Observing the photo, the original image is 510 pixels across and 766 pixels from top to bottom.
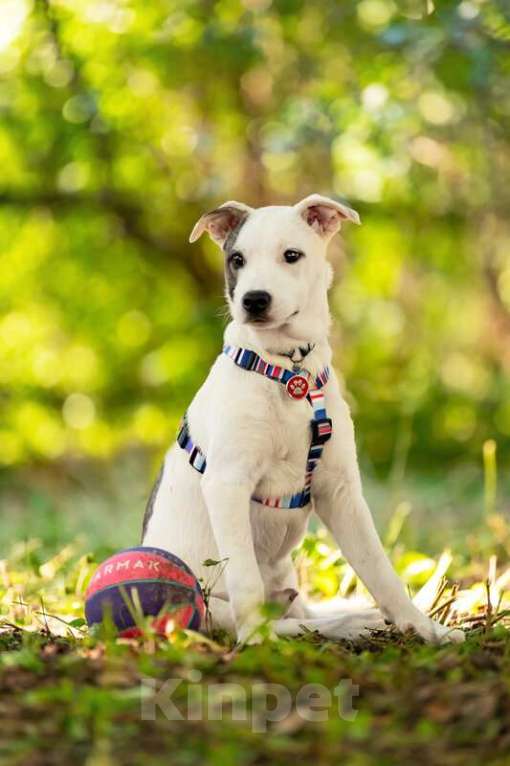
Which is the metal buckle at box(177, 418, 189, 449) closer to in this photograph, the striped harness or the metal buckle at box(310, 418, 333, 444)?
the striped harness

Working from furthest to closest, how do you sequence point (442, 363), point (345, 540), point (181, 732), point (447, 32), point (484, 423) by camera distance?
point (442, 363)
point (484, 423)
point (447, 32)
point (345, 540)
point (181, 732)

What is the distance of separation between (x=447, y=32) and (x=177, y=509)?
3.24 meters

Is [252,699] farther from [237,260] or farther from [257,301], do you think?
[237,260]

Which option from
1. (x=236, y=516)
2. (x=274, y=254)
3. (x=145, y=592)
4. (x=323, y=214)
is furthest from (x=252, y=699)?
(x=323, y=214)

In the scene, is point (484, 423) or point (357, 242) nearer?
point (484, 423)

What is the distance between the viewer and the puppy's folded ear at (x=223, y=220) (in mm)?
4383

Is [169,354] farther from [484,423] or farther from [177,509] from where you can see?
[177,509]

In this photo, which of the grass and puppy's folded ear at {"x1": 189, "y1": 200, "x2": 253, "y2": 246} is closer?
the grass

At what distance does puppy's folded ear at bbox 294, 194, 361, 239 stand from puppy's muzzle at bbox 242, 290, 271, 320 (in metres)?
0.53

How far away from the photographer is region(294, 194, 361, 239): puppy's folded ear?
14.1ft

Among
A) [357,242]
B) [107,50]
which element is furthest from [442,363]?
[107,50]

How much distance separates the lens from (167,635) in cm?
352

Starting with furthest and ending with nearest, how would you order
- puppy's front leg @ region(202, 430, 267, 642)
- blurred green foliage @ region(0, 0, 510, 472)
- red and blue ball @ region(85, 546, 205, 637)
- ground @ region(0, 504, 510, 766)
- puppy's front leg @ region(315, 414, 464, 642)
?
1. blurred green foliage @ region(0, 0, 510, 472)
2. puppy's front leg @ region(315, 414, 464, 642)
3. puppy's front leg @ region(202, 430, 267, 642)
4. red and blue ball @ region(85, 546, 205, 637)
5. ground @ region(0, 504, 510, 766)

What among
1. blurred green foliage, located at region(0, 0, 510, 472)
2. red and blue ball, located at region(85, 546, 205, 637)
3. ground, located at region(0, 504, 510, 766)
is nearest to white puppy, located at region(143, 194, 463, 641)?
red and blue ball, located at region(85, 546, 205, 637)
